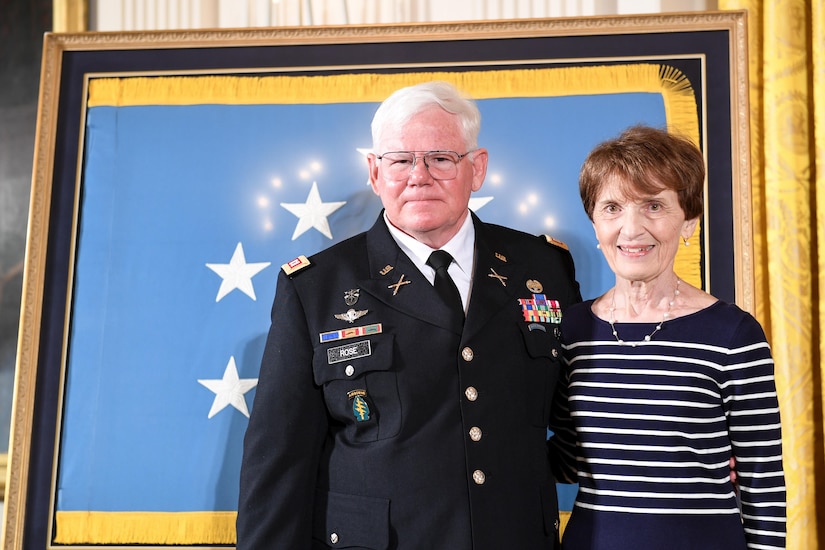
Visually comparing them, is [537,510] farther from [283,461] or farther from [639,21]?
[639,21]


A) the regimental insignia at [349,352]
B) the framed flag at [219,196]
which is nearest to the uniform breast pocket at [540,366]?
the regimental insignia at [349,352]

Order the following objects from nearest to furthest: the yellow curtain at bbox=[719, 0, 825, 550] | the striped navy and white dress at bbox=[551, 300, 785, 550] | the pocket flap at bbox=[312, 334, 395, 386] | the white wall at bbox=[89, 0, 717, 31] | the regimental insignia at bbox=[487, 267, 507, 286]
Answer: the striped navy and white dress at bbox=[551, 300, 785, 550]
the pocket flap at bbox=[312, 334, 395, 386]
the regimental insignia at bbox=[487, 267, 507, 286]
the yellow curtain at bbox=[719, 0, 825, 550]
the white wall at bbox=[89, 0, 717, 31]

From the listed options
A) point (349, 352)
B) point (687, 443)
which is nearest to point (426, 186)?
point (349, 352)

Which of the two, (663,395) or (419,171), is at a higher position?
(419,171)

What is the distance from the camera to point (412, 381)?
1523 mm

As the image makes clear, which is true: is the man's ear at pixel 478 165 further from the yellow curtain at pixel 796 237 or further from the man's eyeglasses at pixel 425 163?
the yellow curtain at pixel 796 237

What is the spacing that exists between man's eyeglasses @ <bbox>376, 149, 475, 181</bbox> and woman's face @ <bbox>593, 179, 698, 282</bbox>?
1.08ft

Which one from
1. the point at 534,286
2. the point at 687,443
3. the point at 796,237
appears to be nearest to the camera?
the point at 687,443

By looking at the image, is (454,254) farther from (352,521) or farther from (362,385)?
(352,521)

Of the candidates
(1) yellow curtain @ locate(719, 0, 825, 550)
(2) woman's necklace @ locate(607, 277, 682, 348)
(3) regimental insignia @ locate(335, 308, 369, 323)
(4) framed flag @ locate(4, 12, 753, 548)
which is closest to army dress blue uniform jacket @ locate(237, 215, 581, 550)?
(3) regimental insignia @ locate(335, 308, 369, 323)

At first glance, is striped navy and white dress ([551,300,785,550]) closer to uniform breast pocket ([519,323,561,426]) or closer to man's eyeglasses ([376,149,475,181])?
uniform breast pocket ([519,323,561,426])

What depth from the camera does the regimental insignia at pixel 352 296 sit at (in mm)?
1611

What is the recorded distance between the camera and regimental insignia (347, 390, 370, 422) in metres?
1.52

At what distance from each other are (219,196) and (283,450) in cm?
96
